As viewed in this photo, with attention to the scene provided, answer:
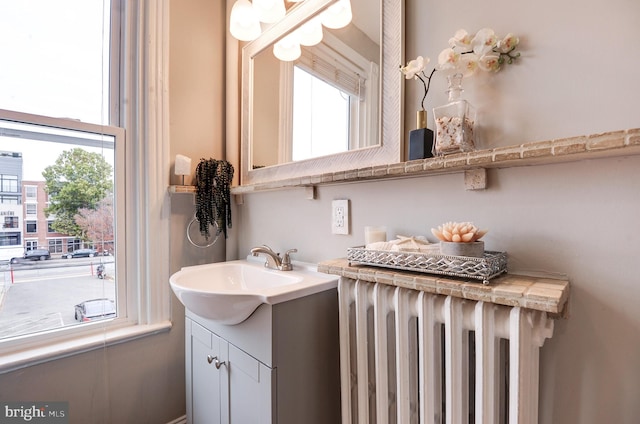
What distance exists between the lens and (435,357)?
699mm

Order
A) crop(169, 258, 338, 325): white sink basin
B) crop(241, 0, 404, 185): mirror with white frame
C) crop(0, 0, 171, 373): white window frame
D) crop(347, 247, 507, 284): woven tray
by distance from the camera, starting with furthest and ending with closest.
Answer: crop(0, 0, 171, 373): white window frame < crop(241, 0, 404, 185): mirror with white frame < crop(169, 258, 338, 325): white sink basin < crop(347, 247, 507, 284): woven tray

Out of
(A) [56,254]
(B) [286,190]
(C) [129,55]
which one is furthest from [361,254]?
(C) [129,55]

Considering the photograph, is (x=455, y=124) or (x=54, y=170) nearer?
(x=455, y=124)

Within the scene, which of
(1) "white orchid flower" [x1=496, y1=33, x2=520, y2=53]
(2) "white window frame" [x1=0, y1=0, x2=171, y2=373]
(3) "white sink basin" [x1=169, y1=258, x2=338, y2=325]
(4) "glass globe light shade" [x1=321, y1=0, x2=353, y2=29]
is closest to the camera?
(1) "white orchid flower" [x1=496, y1=33, x2=520, y2=53]

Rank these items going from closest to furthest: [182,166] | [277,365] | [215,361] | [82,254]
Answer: [277,365], [215,361], [82,254], [182,166]

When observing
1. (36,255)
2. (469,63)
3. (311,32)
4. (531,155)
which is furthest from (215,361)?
(311,32)

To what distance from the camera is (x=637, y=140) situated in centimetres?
49

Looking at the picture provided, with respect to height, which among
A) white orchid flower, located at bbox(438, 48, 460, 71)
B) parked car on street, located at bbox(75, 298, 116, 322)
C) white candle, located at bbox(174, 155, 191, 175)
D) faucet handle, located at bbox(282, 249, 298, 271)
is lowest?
parked car on street, located at bbox(75, 298, 116, 322)

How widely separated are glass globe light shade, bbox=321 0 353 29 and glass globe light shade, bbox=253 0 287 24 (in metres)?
0.24

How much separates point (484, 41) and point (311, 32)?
74 cm

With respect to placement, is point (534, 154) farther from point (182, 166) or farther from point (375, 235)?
point (182, 166)

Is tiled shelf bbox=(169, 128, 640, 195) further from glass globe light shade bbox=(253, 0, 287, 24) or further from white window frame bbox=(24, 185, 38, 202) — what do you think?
white window frame bbox=(24, 185, 38, 202)

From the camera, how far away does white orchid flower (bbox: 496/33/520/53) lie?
73 centimetres

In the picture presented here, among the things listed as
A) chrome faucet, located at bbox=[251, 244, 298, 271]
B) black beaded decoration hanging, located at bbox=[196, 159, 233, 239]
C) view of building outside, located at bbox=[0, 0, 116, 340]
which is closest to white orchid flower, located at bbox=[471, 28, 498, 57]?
chrome faucet, located at bbox=[251, 244, 298, 271]
